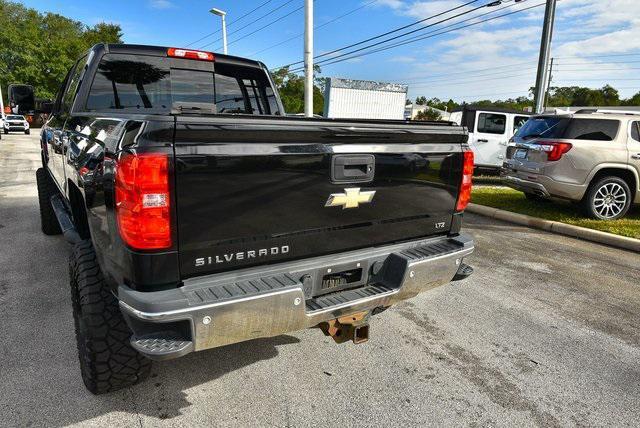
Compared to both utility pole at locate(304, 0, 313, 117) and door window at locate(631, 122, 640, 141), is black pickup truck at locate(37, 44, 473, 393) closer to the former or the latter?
door window at locate(631, 122, 640, 141)

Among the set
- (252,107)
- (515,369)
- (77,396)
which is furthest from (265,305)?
(252,107)

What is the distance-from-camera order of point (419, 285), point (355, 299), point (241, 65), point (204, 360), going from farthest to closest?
1. point (241, 65)
2. point (204, 360)
3. point (419, 285)
4. point (355, 299)

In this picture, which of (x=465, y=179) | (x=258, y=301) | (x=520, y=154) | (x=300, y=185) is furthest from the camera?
(x=520, y=154)

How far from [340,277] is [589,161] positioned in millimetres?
6278

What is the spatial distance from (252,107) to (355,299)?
2915mm

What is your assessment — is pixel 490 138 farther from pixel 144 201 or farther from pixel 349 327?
pixel 144 201

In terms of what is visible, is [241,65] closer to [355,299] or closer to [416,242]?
[416,242]

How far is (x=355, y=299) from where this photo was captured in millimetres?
2371

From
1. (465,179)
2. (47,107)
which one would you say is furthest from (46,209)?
(465,179)

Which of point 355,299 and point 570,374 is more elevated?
point 355,299

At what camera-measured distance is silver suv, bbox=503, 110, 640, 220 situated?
6.98 meters

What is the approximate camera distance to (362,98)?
1734cm

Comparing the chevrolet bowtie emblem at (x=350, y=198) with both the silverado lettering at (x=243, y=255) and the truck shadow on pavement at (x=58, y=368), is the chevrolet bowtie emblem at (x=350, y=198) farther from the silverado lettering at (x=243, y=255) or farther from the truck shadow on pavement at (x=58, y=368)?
the truck shadow on pavement at (x=58, y=368)

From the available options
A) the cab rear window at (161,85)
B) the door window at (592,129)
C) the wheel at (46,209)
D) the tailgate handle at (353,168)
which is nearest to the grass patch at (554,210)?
the door window at (592,129)
